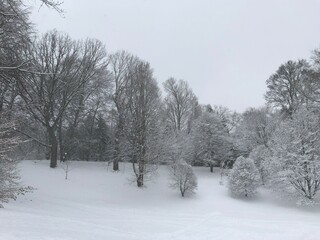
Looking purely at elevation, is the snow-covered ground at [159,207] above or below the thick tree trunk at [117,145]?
below

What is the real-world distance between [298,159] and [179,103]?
84.2ft

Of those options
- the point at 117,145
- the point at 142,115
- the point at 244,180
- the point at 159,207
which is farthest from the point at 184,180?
the point at 117,145

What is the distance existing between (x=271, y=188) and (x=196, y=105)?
1010 inches

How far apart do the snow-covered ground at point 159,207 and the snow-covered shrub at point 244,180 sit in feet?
2.97

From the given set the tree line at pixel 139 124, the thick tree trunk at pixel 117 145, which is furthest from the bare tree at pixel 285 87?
the thick tree trunk at pixel 117 145

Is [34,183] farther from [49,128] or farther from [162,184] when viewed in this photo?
[162,184]

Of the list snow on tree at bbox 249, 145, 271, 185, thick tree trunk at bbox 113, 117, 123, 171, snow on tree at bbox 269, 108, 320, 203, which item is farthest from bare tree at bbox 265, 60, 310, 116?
thick tree trunk at bbox 113, 117, 123, 171

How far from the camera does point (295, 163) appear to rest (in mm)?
27953

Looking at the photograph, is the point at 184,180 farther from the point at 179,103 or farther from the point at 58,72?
the point at 179,103

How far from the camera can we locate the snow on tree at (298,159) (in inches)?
1061

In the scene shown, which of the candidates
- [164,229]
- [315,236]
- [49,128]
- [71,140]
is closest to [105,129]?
[71,140]

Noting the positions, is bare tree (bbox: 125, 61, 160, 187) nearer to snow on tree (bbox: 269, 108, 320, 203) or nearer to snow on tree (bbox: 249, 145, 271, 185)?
snow on tree (bbox: 249, 145, 271, 185)

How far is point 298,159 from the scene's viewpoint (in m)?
27.7

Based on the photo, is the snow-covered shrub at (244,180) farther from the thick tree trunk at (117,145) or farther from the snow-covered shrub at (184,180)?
the thick tree trunk at (117,145)
